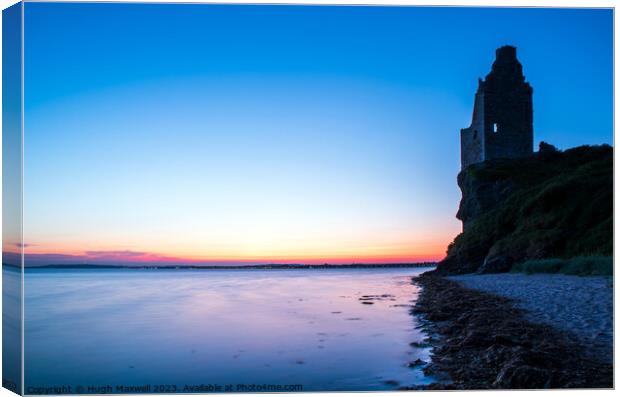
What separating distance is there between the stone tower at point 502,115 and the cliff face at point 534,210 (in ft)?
6.28

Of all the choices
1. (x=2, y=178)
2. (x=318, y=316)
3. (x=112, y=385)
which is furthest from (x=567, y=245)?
(x=2, y=178)

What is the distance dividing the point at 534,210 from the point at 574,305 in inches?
511

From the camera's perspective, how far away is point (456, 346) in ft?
20.5

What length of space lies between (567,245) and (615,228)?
12.2 m

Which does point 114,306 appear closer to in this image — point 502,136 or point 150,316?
point 150,316

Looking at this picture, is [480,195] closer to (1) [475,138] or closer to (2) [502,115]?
(1) [475,138]

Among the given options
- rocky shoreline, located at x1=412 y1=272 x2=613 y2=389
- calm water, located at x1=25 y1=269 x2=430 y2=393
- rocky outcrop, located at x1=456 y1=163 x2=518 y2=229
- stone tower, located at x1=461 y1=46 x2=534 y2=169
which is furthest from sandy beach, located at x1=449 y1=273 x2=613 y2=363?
stone tower, located at x1=461 y1=46 x2=534 y2=169

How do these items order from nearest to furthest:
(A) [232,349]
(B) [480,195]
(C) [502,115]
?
(A) [232,349] → (B) [480,195] → (C) [502,115]

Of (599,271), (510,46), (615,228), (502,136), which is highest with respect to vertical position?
(510,46)

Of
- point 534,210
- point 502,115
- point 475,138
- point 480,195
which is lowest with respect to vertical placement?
point 534,210

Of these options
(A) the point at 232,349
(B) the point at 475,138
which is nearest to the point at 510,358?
(A) the point at 232,349

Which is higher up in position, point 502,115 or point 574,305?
point 502,115

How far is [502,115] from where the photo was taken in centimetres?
3178

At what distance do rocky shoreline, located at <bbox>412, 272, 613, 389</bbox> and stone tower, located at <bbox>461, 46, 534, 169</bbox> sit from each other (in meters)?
25.0
